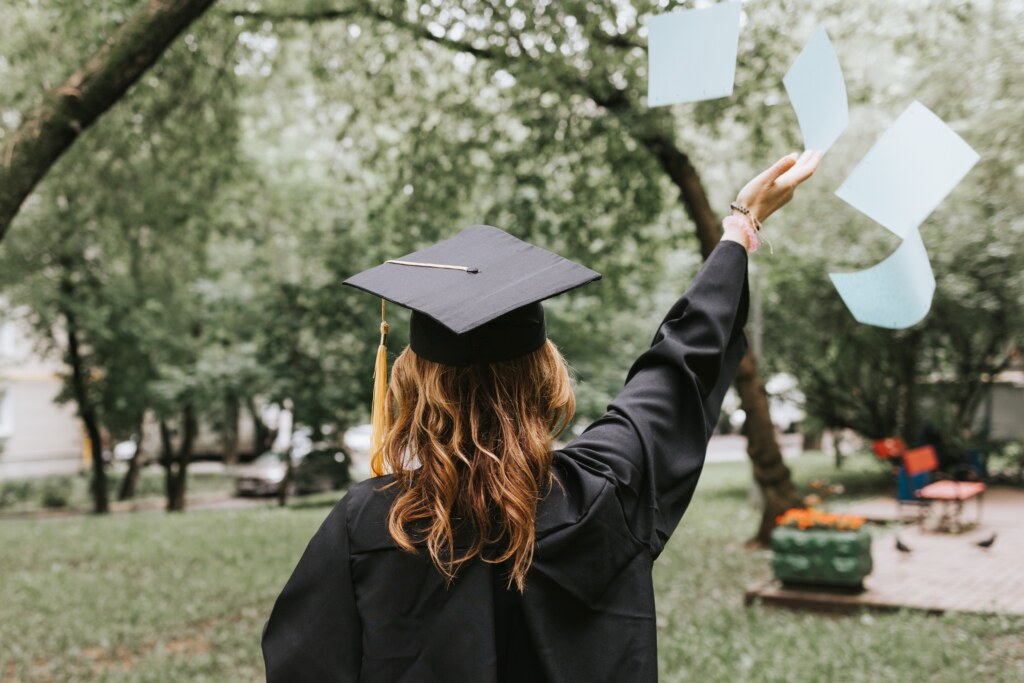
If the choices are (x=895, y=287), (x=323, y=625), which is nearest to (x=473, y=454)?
(x=323, y=625)

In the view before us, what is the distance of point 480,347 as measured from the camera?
5.64ft

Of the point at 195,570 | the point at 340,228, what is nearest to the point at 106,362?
the point at 340,228

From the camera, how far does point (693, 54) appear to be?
216 centimetres

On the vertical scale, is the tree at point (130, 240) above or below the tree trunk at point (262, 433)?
above

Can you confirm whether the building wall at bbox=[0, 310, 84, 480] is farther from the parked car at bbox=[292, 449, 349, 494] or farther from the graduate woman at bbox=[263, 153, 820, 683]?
the graduate woman at bbox=[263, 153, 820, 683]

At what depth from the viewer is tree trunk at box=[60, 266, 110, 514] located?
15695mm

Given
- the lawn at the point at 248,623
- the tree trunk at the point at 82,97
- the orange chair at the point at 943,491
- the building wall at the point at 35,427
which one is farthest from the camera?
the building wall at the point at 35,427

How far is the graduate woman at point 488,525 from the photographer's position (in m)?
1.62

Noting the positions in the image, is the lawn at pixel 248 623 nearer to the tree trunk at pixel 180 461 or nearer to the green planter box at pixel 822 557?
the green planter box at pixel 822 557

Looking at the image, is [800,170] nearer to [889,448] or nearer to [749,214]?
[749,214]

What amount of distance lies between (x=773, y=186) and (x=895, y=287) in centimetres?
39

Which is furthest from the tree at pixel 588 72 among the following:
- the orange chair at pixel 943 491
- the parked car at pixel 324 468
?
the parked car at pixel 324 468

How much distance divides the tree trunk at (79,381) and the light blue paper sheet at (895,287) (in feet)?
51.9

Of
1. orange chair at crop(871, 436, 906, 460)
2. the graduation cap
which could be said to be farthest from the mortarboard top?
orange chair at crop(871, 436, 906, 460)
